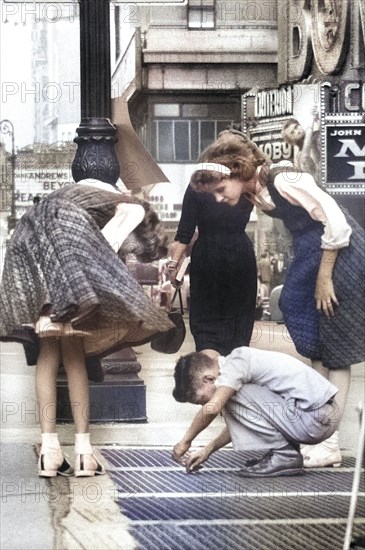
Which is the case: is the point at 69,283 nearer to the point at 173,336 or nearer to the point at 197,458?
the point at 173,336

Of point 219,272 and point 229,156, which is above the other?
point 229,156

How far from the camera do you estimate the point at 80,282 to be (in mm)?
4934

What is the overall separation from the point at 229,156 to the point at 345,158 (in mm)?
449

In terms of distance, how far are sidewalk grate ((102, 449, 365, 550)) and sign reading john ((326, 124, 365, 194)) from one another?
1.10m

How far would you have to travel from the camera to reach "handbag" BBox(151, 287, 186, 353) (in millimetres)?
5027

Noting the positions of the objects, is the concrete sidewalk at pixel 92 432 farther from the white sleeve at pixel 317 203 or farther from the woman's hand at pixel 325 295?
the white sleeve at pixel 317 203

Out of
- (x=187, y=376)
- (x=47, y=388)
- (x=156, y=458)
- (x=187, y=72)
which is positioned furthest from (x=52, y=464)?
(x=187, y=72)

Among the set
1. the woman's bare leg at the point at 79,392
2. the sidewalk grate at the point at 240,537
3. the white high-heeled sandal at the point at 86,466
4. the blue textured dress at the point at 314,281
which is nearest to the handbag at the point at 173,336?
the woman's bare leg at the point at 79,392

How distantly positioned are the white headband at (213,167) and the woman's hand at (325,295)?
0.54 meters

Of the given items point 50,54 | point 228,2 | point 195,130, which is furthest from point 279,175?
point 50,54

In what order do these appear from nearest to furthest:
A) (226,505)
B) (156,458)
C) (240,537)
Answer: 1. (240,537)
2. (226,505)
3. (156,458)

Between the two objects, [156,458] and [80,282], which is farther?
[156,458]

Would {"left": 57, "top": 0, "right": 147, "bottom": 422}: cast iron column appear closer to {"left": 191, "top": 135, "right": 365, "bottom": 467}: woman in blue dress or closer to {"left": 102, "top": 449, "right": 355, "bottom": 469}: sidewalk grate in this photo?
{"left": 102, "top": 449, "right": 355, "bottom": 469}: sidewalk grate

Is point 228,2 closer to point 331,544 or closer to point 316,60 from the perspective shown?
point 316,60
